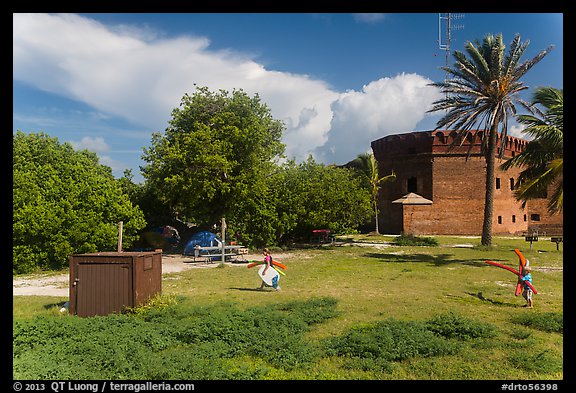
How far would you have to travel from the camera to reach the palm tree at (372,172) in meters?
41.1

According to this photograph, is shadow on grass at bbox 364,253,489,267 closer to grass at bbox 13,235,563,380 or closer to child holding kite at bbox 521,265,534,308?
grass at bbox 13,235,563,380

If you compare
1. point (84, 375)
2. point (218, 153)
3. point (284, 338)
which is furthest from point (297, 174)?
point (84, 375)

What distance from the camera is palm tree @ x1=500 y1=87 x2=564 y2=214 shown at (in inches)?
520

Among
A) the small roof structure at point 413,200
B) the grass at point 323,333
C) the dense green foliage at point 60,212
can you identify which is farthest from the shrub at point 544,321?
the small roof structure at point 413,200

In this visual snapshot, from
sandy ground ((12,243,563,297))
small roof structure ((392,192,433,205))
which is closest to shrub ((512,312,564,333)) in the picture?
sandy ground ((12,243,563,297))

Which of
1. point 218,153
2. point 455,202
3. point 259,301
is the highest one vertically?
point 218,153

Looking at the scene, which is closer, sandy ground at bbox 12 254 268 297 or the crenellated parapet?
sandy ground at bbox 12 254 268 297

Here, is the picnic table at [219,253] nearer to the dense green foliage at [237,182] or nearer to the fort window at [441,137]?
the dense green foliage at [237,182]

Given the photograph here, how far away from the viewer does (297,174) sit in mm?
29234

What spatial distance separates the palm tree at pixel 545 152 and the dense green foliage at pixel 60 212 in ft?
59.4

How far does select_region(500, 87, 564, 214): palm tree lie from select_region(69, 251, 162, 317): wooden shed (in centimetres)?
1293
